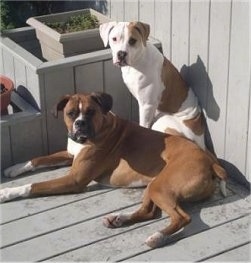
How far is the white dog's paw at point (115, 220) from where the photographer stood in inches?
142

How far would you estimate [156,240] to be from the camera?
3.40 metres

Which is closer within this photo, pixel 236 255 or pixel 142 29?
pixel 236 255

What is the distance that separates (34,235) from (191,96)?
59.8 inches

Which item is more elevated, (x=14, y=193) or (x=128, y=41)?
(x=128, y=41)

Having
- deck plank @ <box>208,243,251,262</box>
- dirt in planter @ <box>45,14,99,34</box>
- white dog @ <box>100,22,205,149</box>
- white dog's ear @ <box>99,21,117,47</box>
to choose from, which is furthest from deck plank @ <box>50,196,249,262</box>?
dirt in planter @ <box>45,14,99,34</box>

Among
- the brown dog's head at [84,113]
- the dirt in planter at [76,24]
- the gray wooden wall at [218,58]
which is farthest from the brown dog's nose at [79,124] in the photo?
the dirt in planter at [76,24]

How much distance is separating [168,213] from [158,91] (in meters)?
1.08

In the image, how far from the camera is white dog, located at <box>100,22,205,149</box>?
14.0 feet

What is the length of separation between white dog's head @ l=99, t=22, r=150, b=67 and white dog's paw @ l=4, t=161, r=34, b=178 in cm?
93

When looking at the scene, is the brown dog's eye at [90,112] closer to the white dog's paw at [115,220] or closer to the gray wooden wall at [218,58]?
the white dog's paw at [115,220]

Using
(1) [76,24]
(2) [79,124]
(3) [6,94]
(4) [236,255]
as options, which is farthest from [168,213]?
(1) [76,24]

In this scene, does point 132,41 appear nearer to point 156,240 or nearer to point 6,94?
point 6,94

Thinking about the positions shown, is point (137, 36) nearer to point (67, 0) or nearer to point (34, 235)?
point (34, 235)

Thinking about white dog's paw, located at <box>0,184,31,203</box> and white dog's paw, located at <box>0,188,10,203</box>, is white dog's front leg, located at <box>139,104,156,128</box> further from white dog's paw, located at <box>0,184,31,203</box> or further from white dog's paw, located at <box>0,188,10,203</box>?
white dog's paw, located at <box>0,188,10,203</box>
